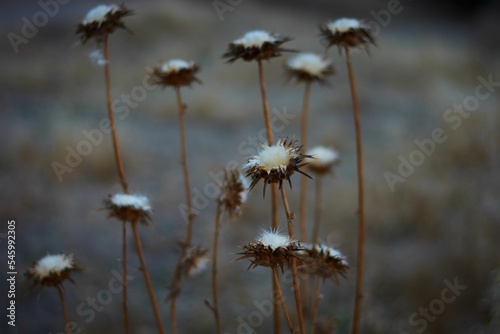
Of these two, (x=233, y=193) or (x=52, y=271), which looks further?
(x=233, y=193)

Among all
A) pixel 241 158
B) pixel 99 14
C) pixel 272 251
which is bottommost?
pixel 272 251

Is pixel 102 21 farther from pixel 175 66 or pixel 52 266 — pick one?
pixel 52 266

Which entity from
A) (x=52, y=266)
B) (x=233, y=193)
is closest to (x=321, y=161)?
(x=233, y=193)

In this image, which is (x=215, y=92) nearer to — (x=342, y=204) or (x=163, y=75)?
(x=342, y=204)

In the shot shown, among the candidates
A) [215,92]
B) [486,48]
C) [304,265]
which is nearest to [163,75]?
[304,265]

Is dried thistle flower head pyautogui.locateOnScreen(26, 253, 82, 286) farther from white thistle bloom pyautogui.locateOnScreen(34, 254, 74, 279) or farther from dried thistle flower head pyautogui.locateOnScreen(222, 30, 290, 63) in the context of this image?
dried thistle flower head pyautogui.locateOnScreen(222, 30, 290, 63)

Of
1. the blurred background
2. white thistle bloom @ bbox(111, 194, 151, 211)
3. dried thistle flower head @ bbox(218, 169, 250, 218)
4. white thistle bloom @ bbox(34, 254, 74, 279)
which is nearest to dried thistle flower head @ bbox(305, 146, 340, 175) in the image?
the blurred background
